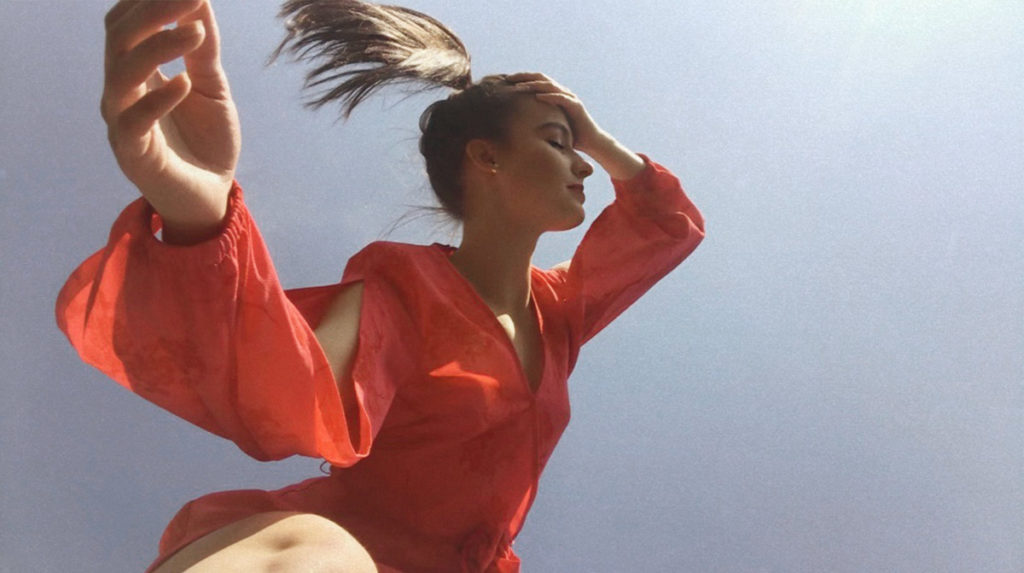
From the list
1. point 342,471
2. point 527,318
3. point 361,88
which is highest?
point 361,88

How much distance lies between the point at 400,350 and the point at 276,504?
8.0 inches

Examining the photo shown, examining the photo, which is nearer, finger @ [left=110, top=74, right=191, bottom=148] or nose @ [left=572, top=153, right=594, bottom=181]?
finger @ [left=110, top=74, right=191, bottom=148]

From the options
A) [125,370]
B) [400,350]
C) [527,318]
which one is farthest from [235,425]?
[527,318]

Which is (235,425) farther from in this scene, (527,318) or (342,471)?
(527,318)

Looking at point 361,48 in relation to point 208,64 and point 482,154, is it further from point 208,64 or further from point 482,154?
point 208,64

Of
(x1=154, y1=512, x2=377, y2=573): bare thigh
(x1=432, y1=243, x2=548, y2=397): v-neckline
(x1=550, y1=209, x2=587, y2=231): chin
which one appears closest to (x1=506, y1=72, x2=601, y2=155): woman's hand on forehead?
(x1=550, y1=209, x2=587, y2=231): chin

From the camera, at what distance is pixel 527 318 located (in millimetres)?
1230

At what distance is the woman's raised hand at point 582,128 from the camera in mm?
1295

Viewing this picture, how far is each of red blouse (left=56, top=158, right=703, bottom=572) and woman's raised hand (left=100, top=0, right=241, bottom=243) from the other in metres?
0.03

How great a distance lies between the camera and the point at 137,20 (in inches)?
24.5

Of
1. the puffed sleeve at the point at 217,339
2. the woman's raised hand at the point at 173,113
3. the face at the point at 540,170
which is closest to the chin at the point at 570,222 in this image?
the face at the point at 540,170

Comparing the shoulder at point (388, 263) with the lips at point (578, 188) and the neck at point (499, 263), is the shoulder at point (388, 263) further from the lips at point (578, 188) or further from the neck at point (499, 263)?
the lips at point (578, 188)

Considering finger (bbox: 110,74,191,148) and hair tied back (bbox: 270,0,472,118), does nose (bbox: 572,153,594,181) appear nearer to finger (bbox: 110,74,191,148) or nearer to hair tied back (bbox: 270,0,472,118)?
hair tied back (bbox: 270,0,472,118)

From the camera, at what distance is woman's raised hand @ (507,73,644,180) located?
130 cm
